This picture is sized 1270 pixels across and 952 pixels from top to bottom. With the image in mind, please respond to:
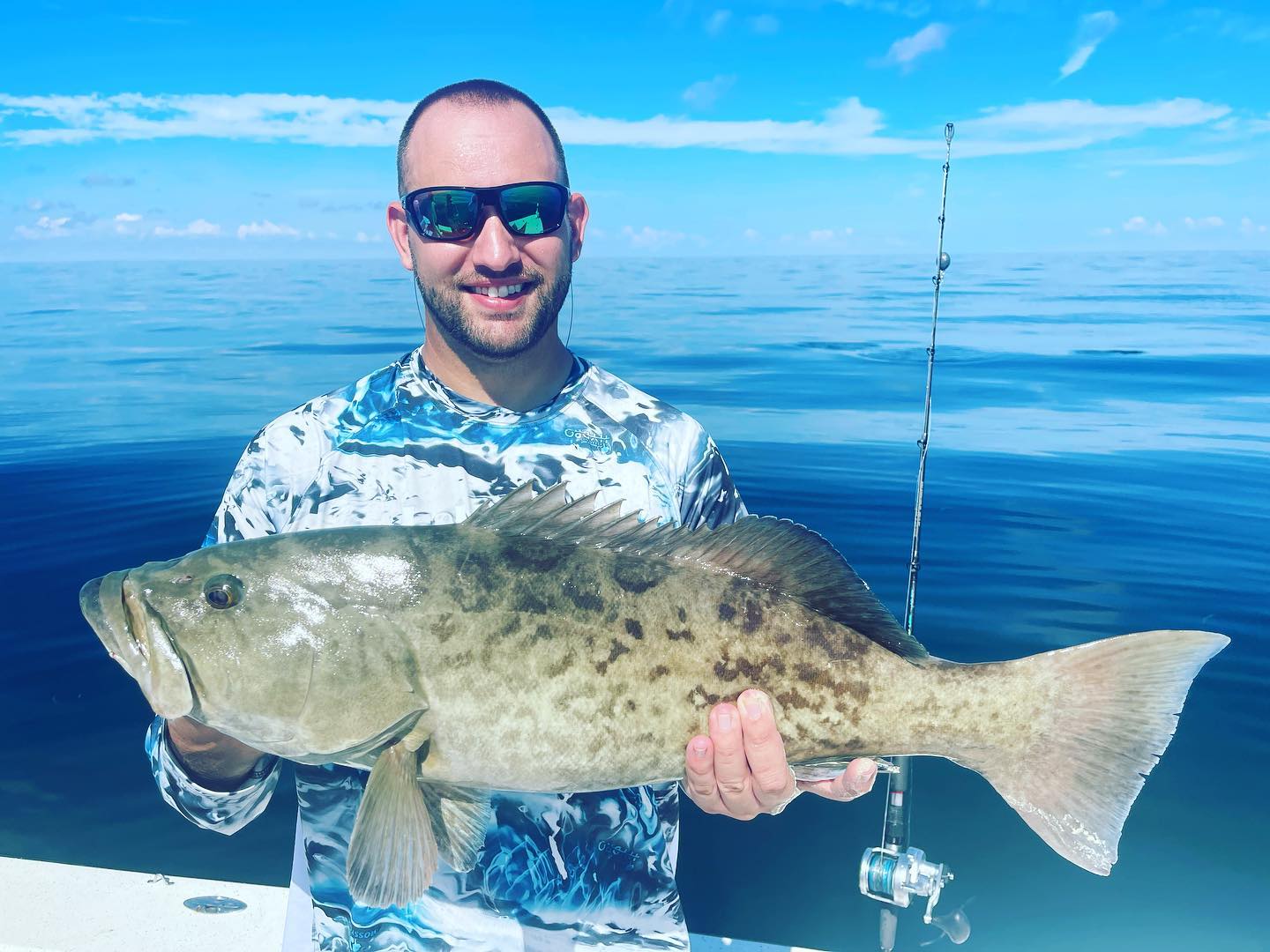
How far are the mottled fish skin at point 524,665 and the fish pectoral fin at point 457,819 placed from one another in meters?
0.10

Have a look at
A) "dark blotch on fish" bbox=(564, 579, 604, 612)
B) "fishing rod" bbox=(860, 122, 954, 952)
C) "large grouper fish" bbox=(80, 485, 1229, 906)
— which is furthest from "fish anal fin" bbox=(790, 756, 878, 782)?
"fishing rod" bbox=(860, 122, 954, 952)

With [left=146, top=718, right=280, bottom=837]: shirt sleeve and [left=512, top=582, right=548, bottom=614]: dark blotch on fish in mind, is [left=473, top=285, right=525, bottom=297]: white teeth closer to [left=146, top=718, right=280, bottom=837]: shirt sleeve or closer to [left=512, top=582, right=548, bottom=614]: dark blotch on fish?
[left=512, top=582, right=548, bottom=614]: dark blotch on fish

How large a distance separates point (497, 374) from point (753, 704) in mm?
1436

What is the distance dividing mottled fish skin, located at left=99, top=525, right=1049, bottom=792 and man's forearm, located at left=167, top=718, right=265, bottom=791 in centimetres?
36

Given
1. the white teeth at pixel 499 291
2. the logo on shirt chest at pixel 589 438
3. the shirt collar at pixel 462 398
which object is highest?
the white teeth at pixel 499 291

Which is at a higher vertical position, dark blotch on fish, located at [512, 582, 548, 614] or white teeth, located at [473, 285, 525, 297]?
white teeth, located at [473, 285, 525, 297]

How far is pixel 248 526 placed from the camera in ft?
9.61

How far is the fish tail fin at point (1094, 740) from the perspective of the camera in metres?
2.38

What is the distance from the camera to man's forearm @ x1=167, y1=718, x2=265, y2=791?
2.71 metres

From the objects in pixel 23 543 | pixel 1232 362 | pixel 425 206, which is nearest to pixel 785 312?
pixel 1232 362

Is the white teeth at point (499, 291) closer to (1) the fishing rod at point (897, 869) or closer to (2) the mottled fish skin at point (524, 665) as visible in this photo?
(2) the mottled fish skin at point (524, 665)

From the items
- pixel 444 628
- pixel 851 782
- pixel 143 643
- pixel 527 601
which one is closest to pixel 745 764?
pixel 851 782

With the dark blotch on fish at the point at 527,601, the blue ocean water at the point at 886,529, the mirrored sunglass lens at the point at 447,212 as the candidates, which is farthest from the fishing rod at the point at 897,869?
the mirrored sunglass lens at the point at 447,212

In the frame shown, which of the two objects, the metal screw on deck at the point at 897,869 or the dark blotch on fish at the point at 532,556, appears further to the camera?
the metal screw on deck at the point at 897,869
